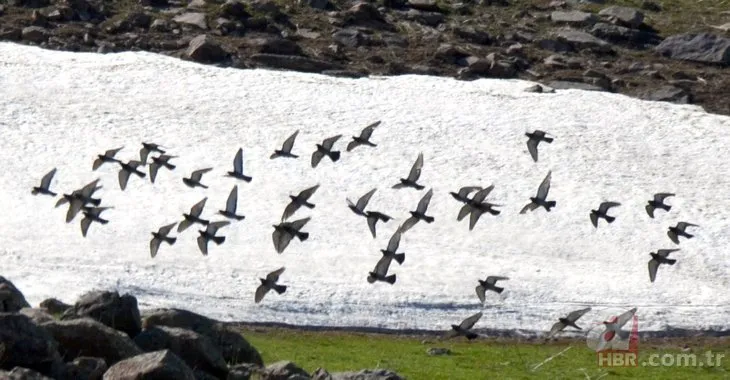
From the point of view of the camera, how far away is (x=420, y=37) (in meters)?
50.8

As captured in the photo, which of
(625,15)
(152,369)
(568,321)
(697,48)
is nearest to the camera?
(152,369)

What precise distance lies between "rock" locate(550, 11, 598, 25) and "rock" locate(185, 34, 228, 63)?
11.0 m

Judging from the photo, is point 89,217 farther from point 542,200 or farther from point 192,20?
point 192,20

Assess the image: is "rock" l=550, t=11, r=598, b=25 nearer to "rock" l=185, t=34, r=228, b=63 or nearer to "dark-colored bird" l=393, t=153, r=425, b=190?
"rock" l=185, t=34, r=228, b=63

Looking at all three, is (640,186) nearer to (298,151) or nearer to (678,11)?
(298,151)

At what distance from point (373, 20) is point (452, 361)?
921 inches

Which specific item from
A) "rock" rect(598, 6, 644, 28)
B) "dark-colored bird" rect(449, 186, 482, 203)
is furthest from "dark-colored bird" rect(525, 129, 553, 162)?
"rock" rect(598, 6, 644, 28)

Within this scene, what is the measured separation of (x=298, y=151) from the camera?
1681 inches

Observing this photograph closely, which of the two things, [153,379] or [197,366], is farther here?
[197,366]

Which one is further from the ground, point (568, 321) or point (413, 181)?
point (413, 181)

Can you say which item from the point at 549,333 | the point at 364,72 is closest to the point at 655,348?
the point at 549,333

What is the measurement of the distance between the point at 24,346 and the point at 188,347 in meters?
2.95

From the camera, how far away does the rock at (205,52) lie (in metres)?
48.4

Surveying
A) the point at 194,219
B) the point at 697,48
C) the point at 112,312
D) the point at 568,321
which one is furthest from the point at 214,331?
the point at 697,48
